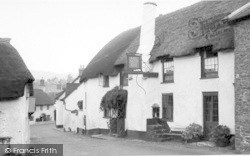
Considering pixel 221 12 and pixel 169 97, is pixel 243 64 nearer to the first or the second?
pixel 221 12

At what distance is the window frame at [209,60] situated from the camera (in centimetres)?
1878

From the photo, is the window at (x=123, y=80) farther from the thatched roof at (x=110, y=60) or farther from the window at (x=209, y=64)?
the window at (x=209, y=64)

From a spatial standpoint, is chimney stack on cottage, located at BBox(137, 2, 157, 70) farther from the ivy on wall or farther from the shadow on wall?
the shadow on wall

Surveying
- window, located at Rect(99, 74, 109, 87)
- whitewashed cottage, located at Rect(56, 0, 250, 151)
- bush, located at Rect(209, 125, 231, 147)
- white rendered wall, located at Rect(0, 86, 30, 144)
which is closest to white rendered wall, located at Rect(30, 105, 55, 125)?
window, located at Rect(99, 74, 109, 87)

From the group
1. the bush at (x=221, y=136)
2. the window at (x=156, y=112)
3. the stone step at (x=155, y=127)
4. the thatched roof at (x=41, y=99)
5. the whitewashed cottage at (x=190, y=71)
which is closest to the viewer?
the whitewashed cottage at (x=190, y=71)

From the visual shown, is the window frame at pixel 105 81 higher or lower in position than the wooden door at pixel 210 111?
higher

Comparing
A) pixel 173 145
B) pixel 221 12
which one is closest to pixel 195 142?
pixel 173 145

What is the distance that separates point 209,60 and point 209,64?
235 millimetres

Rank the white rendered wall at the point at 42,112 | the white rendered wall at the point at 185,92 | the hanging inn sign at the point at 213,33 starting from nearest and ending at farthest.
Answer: the hanging inn sign at the point at 213,33 → the white rendered wall at the point at 185,92 → the white rendered wall at the point at 42,112

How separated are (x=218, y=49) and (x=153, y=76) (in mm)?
5877

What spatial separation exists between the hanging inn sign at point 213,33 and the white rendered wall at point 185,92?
0.70 meters

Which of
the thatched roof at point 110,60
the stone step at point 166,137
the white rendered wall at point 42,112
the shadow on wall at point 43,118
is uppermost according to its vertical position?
the thatched roof at point 110,60

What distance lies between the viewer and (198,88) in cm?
1970

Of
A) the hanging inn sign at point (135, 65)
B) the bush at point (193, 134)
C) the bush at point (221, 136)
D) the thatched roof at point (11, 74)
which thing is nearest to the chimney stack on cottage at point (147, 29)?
the hanging inn sign at point (135, 65)
